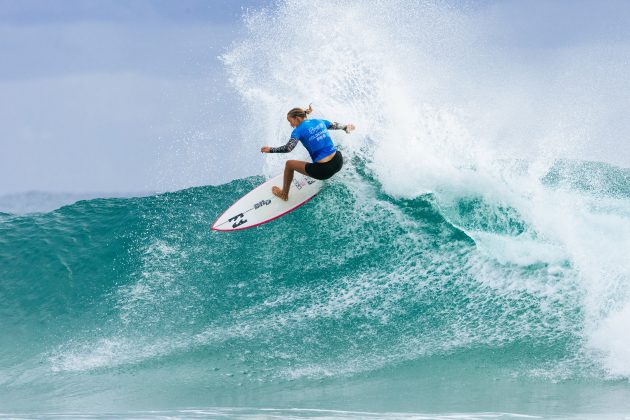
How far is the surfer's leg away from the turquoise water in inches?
17.3

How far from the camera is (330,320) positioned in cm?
736

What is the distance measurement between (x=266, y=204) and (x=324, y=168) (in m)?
1.17

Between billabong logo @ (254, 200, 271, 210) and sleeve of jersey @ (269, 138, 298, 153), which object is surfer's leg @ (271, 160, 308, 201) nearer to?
billabong logo @ (254, 200, 271, 210)

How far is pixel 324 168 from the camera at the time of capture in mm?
8117

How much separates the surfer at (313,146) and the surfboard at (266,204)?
1.16 feet

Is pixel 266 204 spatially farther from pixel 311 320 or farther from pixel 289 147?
pixel 311 320

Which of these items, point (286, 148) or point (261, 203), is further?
point (261, 203)

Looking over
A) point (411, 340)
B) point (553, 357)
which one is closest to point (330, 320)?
point (411, 340)

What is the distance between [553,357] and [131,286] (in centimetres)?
539

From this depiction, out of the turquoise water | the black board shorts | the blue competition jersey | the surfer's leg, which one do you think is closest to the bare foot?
the surfer's leg

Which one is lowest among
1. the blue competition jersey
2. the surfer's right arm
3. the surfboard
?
the surfboard

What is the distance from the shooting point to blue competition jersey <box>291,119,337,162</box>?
7742mm

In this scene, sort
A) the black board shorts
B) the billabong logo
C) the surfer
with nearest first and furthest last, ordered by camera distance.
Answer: the surfer < the black board shorts < the billabong logo

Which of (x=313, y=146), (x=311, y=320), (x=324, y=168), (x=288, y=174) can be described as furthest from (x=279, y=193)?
(x=311, y=320)
